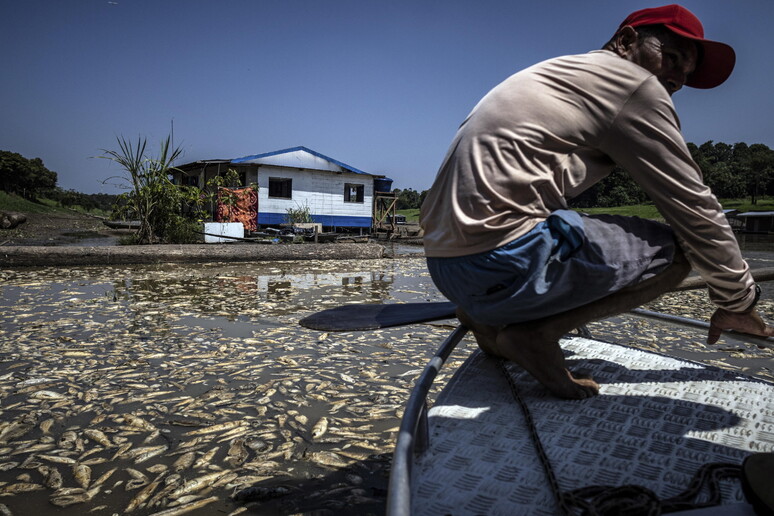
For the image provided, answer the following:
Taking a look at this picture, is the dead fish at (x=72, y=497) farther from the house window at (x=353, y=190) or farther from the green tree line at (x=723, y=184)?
the green tree line at (x=723, y=184)

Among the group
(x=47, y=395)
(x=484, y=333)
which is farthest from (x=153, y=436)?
(x=484, y=333)

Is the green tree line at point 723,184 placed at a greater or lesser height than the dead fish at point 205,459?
greater

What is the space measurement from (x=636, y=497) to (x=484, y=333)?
2.90ft

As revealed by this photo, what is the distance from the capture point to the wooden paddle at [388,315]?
2336 millimetres

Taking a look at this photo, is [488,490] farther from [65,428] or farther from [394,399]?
[65,428]

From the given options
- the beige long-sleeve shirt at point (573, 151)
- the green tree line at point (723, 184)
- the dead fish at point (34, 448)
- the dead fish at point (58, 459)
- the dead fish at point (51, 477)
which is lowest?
the dead fish at point (51, 477)

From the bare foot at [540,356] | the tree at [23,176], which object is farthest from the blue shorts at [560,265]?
the tree at [23,176]

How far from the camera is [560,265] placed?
1.54m

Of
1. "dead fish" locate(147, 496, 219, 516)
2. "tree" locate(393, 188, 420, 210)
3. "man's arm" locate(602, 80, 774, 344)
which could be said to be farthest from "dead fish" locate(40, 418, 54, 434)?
"tree" locate(393, 188, 420, 210)

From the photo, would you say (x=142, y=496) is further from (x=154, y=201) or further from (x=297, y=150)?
(x=297, y=150)

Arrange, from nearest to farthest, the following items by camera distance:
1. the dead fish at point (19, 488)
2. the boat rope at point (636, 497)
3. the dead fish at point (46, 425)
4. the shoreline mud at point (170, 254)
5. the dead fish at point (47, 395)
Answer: the boat rope at point (636, 497)
the dead fish at point (19, 488)
the dead fish at point (46, 425)
the dead fish at point (47, 395)
the shoreline mud at point (170, 254)

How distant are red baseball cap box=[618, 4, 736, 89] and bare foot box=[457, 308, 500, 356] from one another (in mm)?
1205

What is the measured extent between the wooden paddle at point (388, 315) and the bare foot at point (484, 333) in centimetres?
20

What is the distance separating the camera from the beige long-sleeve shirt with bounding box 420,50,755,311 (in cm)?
152
